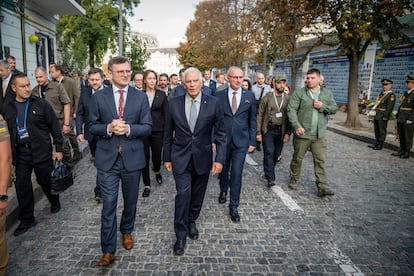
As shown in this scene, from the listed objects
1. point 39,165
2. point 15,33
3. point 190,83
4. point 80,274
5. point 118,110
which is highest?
point 15,33

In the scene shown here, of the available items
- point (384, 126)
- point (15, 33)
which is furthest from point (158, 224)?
point (15, 33)

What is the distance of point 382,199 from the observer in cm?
522

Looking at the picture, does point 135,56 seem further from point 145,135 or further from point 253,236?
point 253,236

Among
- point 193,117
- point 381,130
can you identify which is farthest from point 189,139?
point 381,130

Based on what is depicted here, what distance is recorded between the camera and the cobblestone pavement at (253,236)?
321 cm

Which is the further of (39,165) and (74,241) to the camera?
(39,165)

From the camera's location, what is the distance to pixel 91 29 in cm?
2275

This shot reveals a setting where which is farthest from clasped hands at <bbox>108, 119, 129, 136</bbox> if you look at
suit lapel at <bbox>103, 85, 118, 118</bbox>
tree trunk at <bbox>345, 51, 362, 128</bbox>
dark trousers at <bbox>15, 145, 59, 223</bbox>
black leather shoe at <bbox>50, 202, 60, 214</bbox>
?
tree trunk at <bbox>345, 51, 362, 128</bbox>

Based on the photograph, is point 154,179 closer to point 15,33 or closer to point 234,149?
point 234,149

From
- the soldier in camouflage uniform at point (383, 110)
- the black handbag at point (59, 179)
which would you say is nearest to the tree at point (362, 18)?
the soldier in camouflage uniform at point (383, 110)

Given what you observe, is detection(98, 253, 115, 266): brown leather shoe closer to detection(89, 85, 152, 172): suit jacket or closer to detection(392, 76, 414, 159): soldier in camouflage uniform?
detection(89, 85, 152, 172): suit jacket

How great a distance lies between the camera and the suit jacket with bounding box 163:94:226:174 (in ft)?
11.3

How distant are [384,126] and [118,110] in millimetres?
8679

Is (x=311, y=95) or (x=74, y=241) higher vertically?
(x=311, y=95)
